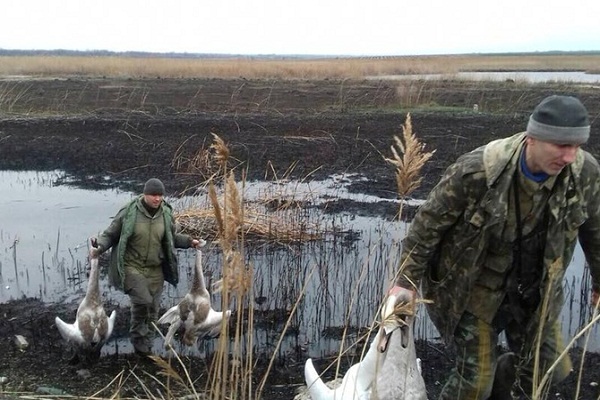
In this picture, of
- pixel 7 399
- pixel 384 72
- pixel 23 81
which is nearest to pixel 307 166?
pixel 7 399

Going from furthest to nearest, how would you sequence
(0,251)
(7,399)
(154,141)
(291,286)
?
(154,141), (0,251), (291,286), (7,399)

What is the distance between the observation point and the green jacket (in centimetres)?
555

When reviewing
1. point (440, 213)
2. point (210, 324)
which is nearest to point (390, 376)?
point (440, 213)

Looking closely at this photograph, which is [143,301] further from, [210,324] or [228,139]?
[228,139]

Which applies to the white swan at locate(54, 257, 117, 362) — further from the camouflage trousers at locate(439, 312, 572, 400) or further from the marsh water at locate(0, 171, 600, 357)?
the camouflage trousers at locate(439, 312, 572, 400)

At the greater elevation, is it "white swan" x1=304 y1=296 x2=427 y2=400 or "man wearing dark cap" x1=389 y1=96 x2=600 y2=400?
"man wearing dark cap" x1=389 y1=96 x2=600 y2=400

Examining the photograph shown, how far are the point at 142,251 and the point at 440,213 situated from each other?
129 inches

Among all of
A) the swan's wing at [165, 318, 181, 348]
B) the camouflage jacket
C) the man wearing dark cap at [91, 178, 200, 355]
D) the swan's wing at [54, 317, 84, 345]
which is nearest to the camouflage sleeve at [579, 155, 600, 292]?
the camouflage jacket

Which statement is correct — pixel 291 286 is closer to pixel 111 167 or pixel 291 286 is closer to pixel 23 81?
pixel 111 167

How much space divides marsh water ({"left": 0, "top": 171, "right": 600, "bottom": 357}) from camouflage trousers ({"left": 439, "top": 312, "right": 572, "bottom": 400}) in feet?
3.85

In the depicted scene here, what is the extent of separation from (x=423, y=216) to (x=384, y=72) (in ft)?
125

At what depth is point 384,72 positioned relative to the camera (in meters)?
40.3

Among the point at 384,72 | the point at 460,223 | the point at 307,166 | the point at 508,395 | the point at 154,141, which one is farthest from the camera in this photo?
the point at 384,72

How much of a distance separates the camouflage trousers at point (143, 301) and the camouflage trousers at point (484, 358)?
3060mm
